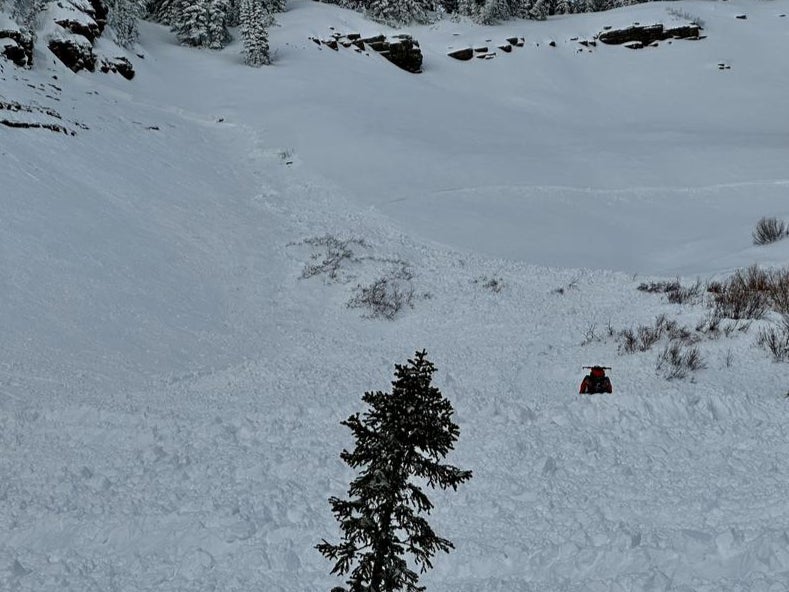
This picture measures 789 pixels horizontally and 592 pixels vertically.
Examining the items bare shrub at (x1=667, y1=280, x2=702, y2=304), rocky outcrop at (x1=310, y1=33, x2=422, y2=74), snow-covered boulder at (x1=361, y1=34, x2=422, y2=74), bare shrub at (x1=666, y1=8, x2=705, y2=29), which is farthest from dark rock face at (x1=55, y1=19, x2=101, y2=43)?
bare shrub at (x1=666, y1=8, x2=705, y2=29)

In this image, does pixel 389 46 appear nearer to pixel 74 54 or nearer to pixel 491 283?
pixel 74 54

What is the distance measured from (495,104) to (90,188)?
23721 millimetres

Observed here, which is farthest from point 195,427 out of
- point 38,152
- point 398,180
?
point 398,180

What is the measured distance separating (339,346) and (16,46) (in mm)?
18373

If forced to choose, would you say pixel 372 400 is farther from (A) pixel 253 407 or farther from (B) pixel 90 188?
(B) pixel 90 188

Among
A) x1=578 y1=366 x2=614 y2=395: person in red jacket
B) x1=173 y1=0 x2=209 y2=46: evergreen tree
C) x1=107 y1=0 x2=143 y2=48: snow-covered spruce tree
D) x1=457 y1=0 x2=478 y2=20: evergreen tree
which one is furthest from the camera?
x1=457 y1=0 x2=478 y2=20: evergreen tree

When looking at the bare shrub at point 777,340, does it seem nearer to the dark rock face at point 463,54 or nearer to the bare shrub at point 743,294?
the bare shrub at point 743,294

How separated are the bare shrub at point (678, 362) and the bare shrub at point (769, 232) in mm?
8299

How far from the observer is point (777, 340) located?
8.30m

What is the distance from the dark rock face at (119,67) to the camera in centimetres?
2562

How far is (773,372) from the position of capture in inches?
304

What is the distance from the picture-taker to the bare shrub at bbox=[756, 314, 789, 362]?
8.03 meters

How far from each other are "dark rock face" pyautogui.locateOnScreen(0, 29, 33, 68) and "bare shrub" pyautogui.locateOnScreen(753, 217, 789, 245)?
23861 mm

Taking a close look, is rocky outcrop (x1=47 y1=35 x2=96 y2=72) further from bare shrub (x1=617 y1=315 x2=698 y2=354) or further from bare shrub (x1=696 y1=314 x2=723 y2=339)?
bare shrub (x1=696 y1=314 x2=723 y2=339)
